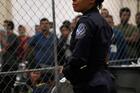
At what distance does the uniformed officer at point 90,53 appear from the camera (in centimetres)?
317

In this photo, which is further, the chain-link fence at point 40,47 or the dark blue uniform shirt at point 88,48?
the chain-link fence at point 40,47

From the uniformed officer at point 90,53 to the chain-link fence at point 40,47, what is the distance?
0.60m

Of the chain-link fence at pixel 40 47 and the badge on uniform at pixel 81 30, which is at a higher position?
the badge on uniform at pixel 81 30

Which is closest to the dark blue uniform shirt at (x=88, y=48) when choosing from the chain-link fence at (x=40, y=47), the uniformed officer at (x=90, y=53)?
the uniformed officer at (x=90, y=53)

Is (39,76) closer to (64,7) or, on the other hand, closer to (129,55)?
(64,7)

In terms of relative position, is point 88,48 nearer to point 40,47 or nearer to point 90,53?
point 90,53

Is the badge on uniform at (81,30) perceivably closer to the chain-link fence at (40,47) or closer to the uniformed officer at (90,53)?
the uniformed officer at (90,53)

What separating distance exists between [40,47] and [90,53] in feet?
6.03

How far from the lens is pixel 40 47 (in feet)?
16.4

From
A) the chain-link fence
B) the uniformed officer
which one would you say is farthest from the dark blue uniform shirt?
the chain-link fence

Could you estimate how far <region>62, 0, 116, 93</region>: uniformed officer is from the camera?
125 inches

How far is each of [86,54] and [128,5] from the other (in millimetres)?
4015

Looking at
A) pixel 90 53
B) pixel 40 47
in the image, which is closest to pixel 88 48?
pixel 90 53

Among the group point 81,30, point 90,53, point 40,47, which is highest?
point 81,30
